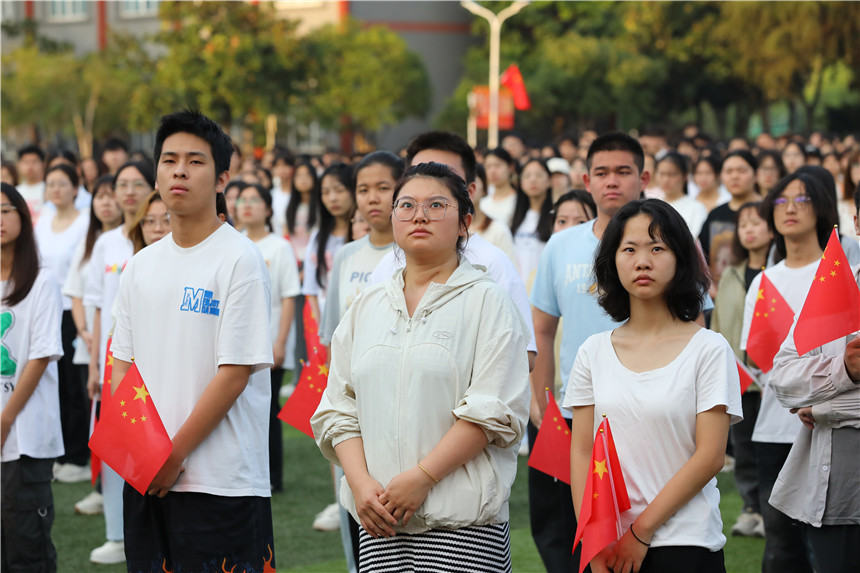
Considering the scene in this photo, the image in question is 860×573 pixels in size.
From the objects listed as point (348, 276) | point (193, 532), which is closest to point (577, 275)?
point (348, 276)

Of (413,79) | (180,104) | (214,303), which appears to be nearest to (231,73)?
(180,104)

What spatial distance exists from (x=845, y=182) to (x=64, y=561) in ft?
20.4

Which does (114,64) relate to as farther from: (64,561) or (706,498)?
(706,498)

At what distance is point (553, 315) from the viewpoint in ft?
14.8

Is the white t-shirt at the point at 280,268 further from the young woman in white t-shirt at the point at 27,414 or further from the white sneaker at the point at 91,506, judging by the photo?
the young woman in white t-shirt at the point at 27,414

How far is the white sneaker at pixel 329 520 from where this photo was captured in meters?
6.11

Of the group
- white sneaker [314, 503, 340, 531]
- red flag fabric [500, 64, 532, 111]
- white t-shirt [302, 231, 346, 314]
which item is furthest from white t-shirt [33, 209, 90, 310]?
red flag fabric [500, 64, 532, 111]

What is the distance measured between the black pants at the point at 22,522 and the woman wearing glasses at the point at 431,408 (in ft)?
5.59

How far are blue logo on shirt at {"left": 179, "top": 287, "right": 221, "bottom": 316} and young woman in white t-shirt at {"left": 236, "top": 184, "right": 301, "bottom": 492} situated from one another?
322 cm

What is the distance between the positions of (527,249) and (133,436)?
5070 millimetres

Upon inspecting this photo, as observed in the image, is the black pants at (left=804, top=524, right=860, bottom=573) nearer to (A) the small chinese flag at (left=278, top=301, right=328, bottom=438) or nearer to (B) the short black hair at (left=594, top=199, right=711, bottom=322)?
(B) the short black hair at (left=594, top=199, right=711, bottom=322)

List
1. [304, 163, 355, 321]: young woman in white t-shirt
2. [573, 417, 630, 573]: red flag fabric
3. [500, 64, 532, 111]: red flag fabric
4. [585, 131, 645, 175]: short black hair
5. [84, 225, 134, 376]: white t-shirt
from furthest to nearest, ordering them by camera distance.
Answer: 1. [500, 64, 532, 111]: red flag fabric
2. [304, 163, 355, 321]: young woman in white t-shirt
3. [84, 225, 134, 376]: white t-shirt
4. [585, 131, 645, 175]: short black hair
5. [573, 417, 630, 573]: red flag fabric

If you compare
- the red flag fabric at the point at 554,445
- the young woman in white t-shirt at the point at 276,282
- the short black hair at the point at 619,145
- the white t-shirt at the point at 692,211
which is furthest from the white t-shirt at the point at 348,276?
the white t-shirt at the point at 692,211

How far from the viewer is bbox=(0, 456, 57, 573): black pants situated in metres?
4.39
